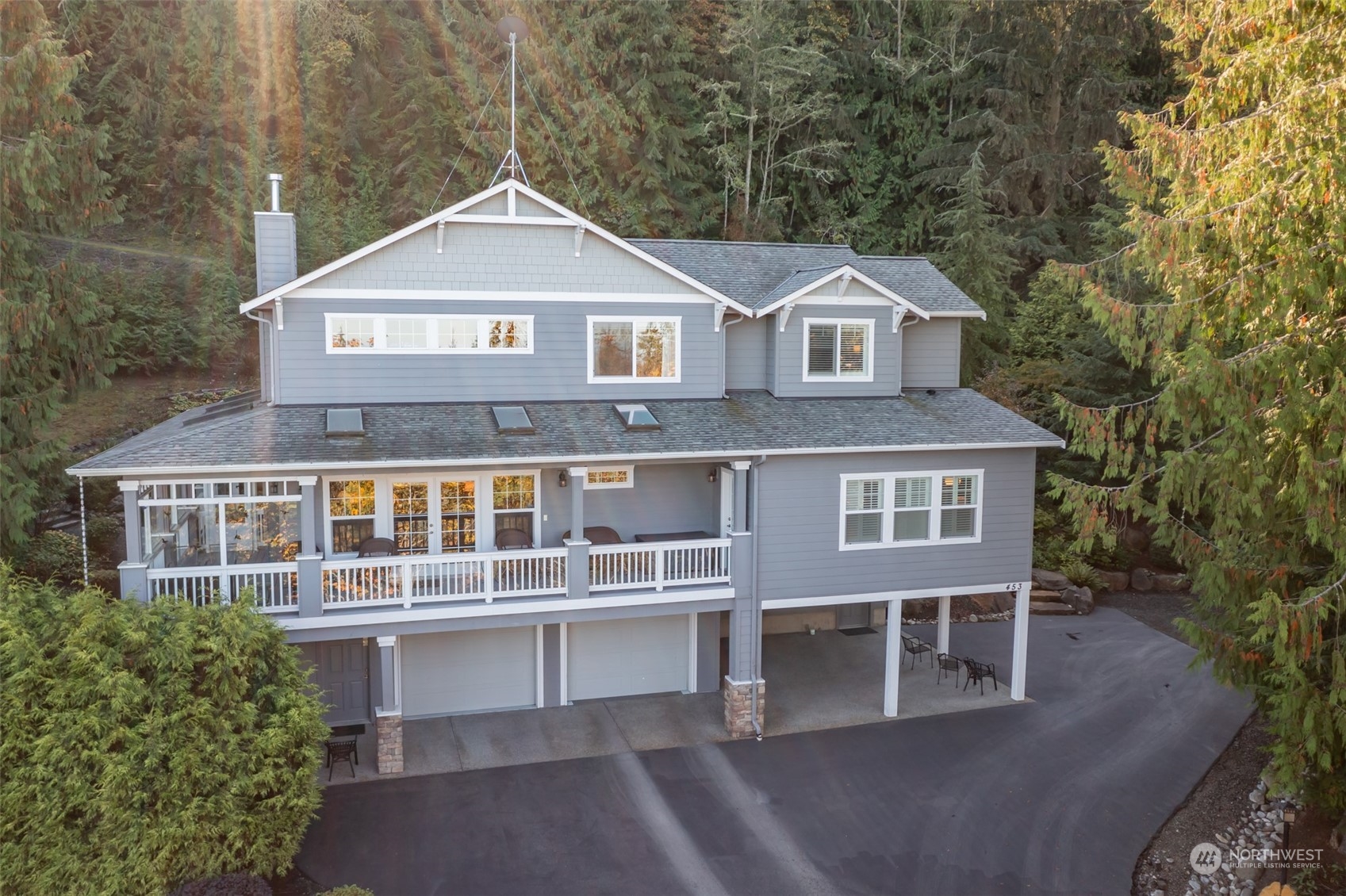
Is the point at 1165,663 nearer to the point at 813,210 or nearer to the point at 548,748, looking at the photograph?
the point at 548,748

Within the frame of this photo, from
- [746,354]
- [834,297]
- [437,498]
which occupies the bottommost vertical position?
[437,498]

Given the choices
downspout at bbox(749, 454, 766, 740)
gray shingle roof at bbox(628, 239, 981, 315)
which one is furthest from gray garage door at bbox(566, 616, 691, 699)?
gray shingle roof at bbox(628, 239, 981, 315)

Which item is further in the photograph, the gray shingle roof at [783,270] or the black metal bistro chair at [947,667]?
the gray shingle roof at [783,270]

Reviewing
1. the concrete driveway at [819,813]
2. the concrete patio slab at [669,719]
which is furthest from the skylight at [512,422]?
the concrete patio slab at [669,719]

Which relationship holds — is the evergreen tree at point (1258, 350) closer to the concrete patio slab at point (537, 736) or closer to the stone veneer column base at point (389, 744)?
the concrete patio slab at point (537, 736)

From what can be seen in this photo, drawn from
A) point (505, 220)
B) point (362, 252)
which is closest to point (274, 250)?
point (362, 252)

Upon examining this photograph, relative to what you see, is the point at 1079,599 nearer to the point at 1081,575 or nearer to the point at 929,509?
the point at 1081,575

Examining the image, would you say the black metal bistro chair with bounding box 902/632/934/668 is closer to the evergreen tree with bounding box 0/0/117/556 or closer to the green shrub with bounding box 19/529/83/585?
the evergreen tree with bounding box 0/0/117/556
